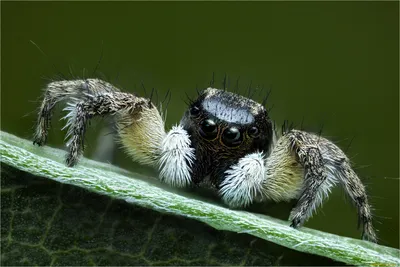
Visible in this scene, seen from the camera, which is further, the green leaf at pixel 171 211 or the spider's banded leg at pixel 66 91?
the spider's banded leg at pixel 66 91

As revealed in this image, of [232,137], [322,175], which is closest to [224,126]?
[232,137]

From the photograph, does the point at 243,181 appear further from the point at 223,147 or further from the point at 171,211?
the point at 171,211

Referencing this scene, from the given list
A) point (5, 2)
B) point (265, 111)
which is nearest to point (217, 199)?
point (265, 111)

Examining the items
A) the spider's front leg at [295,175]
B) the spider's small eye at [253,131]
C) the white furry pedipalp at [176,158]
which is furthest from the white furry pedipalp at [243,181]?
the white furry pedipalp at [176,158]

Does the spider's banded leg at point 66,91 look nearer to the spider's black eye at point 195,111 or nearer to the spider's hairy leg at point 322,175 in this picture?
the spider's black eye at point 195,111

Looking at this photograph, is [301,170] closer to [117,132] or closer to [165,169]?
[165,169]

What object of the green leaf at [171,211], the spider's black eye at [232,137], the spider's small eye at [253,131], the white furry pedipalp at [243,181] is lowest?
the green leaf at [171,211]

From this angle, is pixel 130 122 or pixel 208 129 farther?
pixel 130 122
